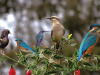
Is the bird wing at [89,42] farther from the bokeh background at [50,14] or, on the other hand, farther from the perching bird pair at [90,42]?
the bokeh background at [50,14]

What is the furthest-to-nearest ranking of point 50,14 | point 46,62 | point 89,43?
point 50,14
point 89,43
point 46,62

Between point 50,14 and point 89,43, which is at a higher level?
point 50,14

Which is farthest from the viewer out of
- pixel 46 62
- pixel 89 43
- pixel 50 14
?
pixel 50 14

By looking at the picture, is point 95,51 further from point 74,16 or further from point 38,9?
point 38,9

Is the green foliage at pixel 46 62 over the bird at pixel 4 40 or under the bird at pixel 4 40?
under

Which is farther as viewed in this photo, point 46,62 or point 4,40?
point 4,40

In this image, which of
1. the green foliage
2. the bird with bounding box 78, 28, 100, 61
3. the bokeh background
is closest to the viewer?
the green foliage

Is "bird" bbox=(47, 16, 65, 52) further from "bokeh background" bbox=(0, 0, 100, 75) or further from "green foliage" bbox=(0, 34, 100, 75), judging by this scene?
"bokeh background" bbox=(0, 0, 100, 75)

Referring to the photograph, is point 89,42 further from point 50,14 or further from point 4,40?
point 50,14

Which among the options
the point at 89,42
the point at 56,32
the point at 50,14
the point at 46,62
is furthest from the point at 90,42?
the point at 50,14

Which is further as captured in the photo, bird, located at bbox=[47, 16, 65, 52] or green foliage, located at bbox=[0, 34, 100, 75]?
bird, located at bbox=[47, 16, 65, 52]

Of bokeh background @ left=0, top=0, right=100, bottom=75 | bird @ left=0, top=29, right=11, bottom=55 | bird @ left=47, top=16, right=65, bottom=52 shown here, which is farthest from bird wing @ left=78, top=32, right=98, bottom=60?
bokeh background @ left=0, top=0, right=100, bottom=75

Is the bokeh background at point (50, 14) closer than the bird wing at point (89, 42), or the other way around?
the bird wing at point (89, 42)

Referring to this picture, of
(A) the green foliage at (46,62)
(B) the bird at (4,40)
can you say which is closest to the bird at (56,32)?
(A) the green foliage at (46,62)
